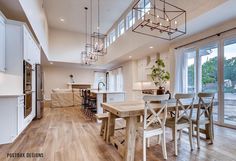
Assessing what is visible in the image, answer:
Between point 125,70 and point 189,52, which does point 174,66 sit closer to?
point 189,52

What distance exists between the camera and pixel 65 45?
8.95 metres

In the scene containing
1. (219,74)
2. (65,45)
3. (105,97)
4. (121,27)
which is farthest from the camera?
(65,45)

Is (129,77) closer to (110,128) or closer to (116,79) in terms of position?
(116,79)

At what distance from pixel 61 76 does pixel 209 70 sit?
9.87m

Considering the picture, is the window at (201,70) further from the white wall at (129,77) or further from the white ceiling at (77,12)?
the white ceiling at (77,12)

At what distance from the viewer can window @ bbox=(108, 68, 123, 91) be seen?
31.2ft

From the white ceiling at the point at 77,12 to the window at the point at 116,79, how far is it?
316cm

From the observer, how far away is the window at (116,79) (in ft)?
31.2

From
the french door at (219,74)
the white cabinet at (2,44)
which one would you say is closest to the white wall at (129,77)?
the french door at (219,74)

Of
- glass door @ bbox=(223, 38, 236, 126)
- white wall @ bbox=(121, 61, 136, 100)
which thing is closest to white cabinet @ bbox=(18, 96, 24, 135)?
glass door @ bbox=(223, 38, 236, 126)

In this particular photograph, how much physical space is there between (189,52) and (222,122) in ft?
7.59

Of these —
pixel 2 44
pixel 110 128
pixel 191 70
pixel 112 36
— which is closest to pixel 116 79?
pixel 112 36

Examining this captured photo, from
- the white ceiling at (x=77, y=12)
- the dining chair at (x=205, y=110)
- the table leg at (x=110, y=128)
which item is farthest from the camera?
the white ceiling at (x=77, y=12)

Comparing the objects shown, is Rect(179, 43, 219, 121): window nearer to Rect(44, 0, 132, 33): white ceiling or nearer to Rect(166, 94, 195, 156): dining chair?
Rect(166, 94, 195, 156): dining chair
